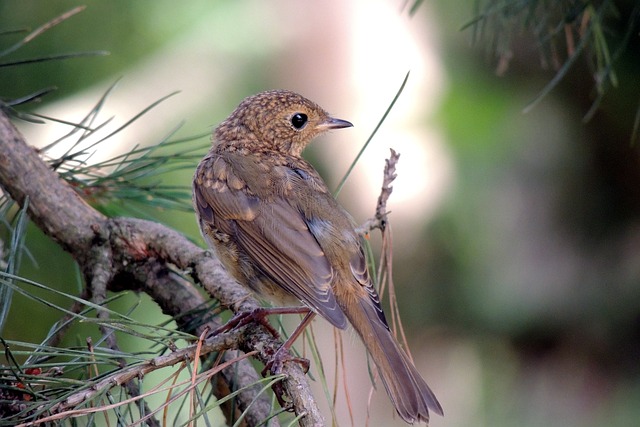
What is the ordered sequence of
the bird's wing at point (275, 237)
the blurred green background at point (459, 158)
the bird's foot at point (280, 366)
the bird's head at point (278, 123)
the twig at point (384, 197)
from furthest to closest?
1. the blurred green background at point (459, 158)
2. the bird's head at point (278, 123)
3. the bird's wing at point (275, 237)
4. the twig at point (384, 197)
5. the bird's foot at point (280, 366)

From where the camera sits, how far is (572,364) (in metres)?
7.20

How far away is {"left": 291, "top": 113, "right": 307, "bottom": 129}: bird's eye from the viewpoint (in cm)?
384

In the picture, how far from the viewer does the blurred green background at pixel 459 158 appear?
20.9 feet

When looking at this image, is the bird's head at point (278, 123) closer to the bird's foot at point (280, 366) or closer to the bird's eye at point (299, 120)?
the bird's eye at point (299, 120)

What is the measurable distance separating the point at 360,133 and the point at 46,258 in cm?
255

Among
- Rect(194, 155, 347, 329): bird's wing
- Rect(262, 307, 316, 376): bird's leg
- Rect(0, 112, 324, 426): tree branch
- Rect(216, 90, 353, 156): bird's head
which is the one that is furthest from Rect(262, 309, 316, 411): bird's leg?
Rect(216, 90, 353, 156): bird's head

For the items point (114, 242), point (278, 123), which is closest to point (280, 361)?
point (114, 242)

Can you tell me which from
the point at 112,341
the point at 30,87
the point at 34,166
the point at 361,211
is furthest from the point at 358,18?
the point at 112,341

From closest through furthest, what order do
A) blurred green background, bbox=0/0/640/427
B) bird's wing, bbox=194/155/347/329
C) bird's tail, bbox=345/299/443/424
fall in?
bird's tail, bbox=345/299/443/424, bird's wing, bbox=194/155/347/329, blurred green background, bbox=0/0/640/427

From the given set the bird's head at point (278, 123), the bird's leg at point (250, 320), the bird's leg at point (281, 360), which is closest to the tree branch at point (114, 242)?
the bird's leg at point (250, 320)

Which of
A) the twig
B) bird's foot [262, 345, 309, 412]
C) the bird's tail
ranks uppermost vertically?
the twig

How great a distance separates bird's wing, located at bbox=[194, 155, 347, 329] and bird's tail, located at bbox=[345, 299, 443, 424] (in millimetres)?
89

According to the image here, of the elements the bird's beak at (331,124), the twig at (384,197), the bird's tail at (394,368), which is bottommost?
the bird's tail at (394,368)

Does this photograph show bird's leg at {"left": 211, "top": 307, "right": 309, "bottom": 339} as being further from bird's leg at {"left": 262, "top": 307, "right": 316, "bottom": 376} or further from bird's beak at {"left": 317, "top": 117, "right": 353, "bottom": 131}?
bird's beak at {"left": 317, "top": 117, "right": 353, "bottom": 131}
